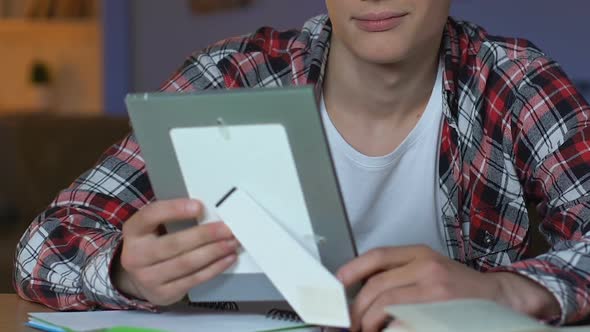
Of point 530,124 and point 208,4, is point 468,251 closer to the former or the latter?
point 530,124

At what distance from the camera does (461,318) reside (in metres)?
0.91

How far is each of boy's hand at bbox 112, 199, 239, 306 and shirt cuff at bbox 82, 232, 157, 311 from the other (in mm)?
59

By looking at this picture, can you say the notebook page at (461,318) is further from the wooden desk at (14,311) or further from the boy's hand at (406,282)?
the wooden desk at (14,311)

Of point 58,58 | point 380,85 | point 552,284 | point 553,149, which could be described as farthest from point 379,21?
point 58,58

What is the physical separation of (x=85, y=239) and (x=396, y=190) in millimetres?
459

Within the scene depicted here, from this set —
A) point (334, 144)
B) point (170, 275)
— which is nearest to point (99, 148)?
point (334, 144)

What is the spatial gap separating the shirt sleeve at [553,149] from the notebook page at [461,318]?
33cm

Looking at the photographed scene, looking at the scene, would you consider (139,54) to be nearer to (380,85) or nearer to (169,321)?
(380,85)

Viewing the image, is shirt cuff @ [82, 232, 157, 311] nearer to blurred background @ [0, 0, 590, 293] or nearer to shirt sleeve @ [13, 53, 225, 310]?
shirt sleeve @ [13, 53, 225, 310]

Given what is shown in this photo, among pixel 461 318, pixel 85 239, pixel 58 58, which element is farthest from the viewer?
pixel 58 58

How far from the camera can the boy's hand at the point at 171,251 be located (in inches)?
41.5

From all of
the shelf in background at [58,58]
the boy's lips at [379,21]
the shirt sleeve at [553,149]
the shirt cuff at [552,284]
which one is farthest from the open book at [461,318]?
the shelf in background at [58,58]

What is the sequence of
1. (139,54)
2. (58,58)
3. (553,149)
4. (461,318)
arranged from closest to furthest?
(461,318)
(553,149)
(139,54)
(58,58)

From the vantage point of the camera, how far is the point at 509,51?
1.55m
